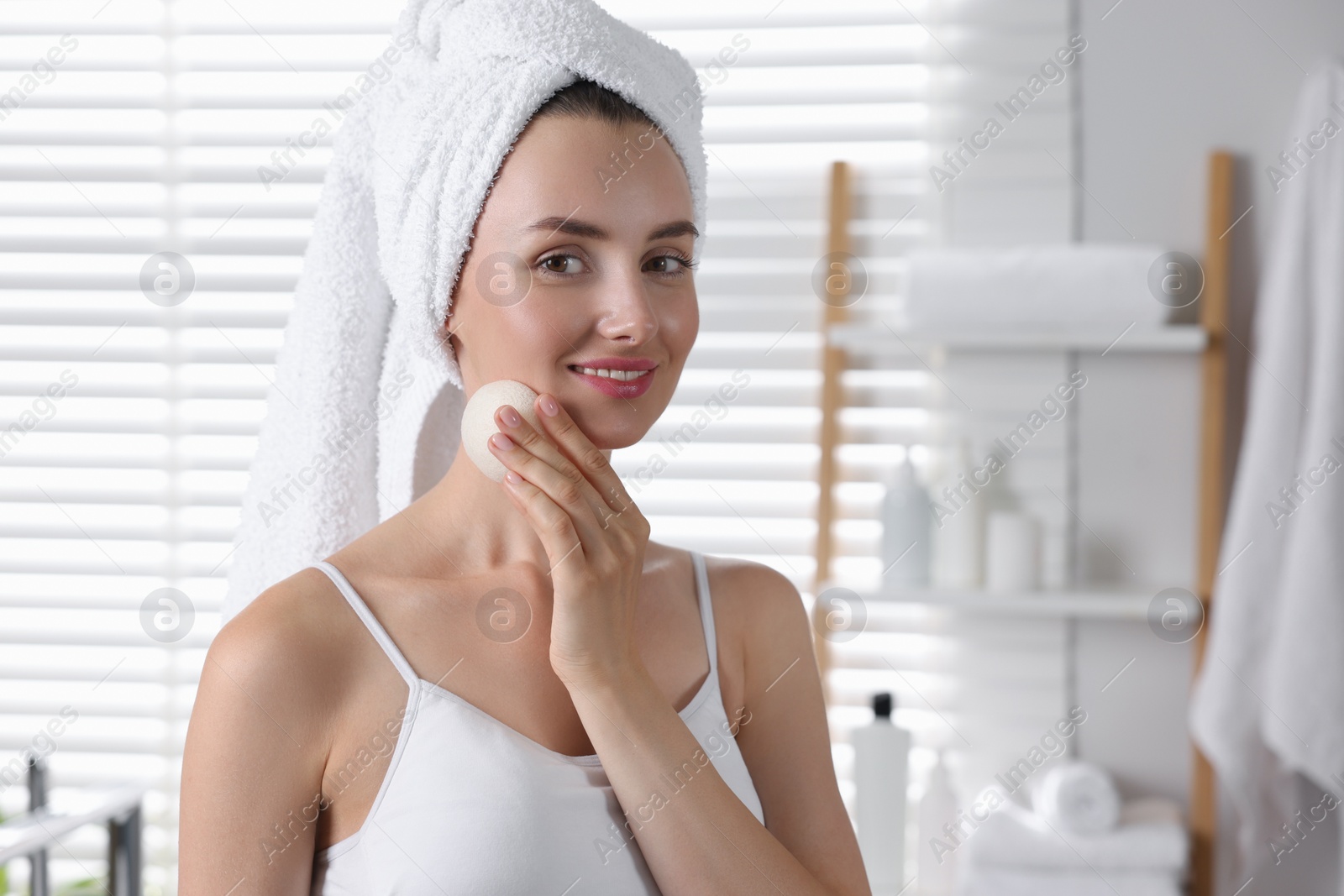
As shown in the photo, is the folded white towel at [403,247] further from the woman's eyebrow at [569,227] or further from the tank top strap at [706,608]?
the tank top strap at [706,608]

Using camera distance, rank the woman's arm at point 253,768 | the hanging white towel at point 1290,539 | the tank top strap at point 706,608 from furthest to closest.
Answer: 1. the hanging white towel at point 1290,539
2. the tank top strap at point 706,608
3. the woman's arm at point 253,768

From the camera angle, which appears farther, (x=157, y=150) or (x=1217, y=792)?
(x=157, y=150)

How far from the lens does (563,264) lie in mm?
592

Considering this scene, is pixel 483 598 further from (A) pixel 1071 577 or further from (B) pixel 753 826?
(A) pixel 1071 577

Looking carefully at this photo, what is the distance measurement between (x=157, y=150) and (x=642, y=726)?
131 cm

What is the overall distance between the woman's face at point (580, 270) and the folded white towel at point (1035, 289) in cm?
72

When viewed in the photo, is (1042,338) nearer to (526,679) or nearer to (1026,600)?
(1026,600)

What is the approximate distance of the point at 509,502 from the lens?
691 mm

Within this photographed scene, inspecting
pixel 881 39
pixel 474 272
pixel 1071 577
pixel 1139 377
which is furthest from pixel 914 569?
pixel 474 272

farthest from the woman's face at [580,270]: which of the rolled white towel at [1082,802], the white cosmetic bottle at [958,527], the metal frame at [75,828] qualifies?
the rolled white towel at [1082,802]

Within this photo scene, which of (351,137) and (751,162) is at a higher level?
(751,162)

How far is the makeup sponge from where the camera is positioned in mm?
584

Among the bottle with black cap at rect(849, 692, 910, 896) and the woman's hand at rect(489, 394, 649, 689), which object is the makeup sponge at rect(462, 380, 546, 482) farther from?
the bottle with black cap at rect(849, 692, 910, 896)

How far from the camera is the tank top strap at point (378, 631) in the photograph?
23.5 inches
